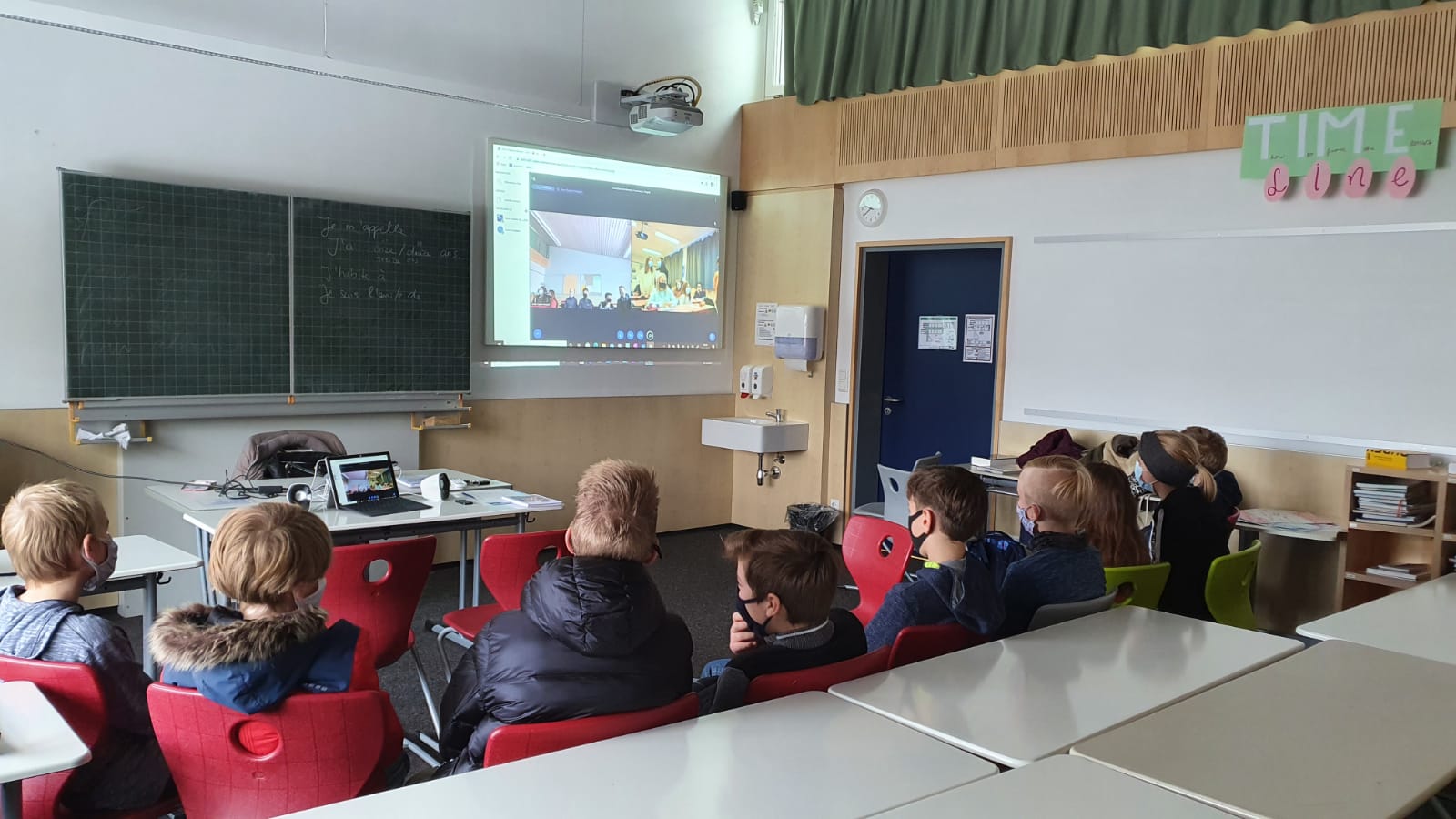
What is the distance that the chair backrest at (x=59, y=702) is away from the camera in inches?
78.0

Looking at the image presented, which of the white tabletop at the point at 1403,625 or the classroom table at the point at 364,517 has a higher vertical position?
the white tabletop at the point at 1403,625

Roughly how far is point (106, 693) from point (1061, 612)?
2.29 metres

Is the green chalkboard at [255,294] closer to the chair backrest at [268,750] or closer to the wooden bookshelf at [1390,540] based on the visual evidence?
the chair backrest at [268,750]

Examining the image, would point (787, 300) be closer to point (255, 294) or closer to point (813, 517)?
point (813, 517)

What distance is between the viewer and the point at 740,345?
7.68 metres

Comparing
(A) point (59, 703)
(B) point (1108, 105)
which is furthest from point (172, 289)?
(B) point (1108, 105)

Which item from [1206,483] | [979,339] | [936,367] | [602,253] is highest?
[602,253]

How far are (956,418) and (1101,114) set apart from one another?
7.00 feet

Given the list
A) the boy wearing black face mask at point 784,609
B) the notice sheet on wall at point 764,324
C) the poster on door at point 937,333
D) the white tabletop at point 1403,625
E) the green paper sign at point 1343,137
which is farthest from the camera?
the notice sheet on wall at point 764,324

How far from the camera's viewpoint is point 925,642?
2439 mm

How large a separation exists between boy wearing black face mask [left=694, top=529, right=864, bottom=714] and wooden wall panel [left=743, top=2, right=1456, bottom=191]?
161 inches

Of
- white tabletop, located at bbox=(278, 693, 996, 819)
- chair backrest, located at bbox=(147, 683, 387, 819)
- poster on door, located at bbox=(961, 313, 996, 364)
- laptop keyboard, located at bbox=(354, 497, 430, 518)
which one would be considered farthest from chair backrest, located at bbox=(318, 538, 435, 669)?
poster on door, located at bbox=(961, 313, 996, 364)

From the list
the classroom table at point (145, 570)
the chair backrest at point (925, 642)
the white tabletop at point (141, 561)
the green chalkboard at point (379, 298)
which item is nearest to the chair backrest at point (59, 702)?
the classroom table at point (145, 570)

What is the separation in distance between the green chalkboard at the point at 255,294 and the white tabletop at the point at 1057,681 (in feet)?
14.1
